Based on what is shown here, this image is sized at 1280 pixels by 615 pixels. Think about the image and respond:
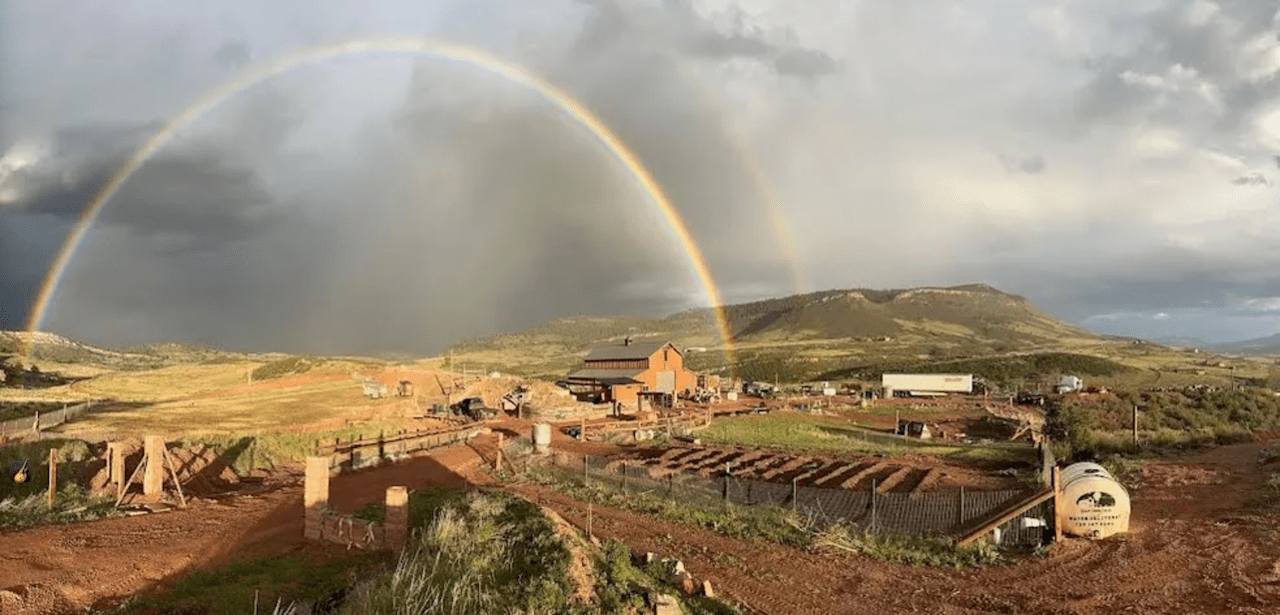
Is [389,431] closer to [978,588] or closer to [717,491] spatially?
[717,491]

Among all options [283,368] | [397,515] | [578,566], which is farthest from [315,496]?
[283,368]

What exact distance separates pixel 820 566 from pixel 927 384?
79.9 metres

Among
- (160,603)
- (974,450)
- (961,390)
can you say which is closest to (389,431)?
(160,603)

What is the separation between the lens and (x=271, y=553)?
16.5m

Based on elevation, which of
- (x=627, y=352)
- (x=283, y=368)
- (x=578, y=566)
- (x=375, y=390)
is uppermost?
(x=627, y=352)

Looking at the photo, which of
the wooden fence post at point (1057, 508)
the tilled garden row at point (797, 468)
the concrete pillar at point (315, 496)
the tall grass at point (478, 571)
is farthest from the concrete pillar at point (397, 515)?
the wooden fence post at point (1057, 508)

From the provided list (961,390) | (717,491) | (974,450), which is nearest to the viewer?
(717,491)

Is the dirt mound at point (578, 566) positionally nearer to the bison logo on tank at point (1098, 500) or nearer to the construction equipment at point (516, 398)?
the bison logo on tank at point (1098, 500)

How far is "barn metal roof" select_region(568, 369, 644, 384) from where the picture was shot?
77.6 meters

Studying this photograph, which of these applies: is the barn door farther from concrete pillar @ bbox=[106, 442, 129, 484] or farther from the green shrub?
concrete pillar @ bbox=[106, 442, 129, 484]

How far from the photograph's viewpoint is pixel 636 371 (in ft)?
261

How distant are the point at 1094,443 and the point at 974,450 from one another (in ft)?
19.6

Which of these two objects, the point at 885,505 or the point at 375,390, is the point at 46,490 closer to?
the point at 885,505

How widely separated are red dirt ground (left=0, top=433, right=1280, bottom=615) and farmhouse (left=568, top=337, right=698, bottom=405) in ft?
177
